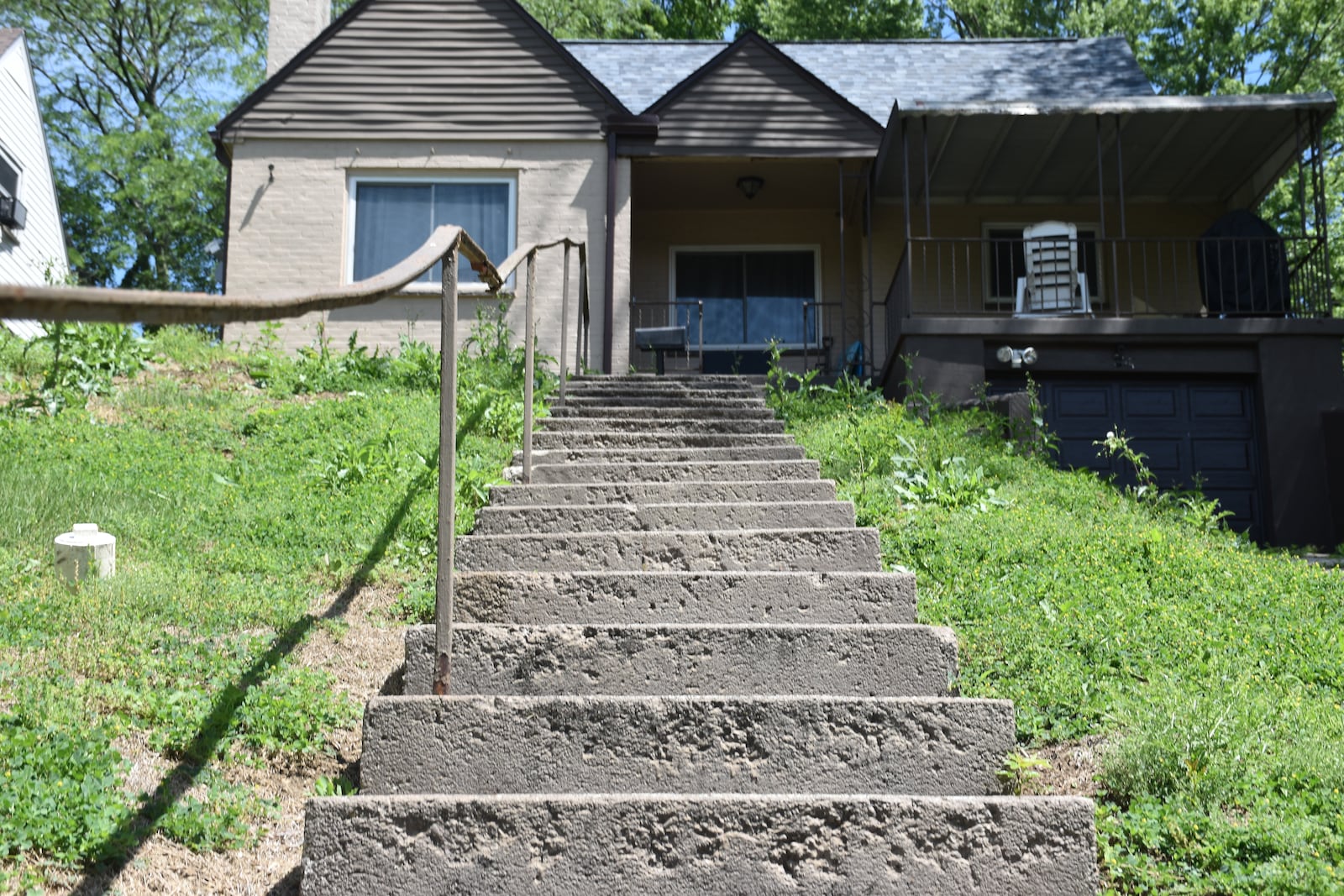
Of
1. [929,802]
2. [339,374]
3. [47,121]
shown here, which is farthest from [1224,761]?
[47,121]

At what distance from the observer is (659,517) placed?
5156mm

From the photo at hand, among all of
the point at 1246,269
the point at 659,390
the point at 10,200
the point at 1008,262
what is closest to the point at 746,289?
the point at 1008,262

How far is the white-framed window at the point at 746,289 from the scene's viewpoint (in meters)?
13.2

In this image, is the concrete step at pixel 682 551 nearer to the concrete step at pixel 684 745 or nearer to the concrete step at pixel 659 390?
the concrete step at pixel 684 745

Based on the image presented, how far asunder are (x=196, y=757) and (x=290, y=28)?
11.3m

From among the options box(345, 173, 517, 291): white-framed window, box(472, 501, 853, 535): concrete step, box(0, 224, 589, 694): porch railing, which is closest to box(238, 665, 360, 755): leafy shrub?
box(0, 224, 589, 694): porch railing

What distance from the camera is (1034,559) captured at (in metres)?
5.38

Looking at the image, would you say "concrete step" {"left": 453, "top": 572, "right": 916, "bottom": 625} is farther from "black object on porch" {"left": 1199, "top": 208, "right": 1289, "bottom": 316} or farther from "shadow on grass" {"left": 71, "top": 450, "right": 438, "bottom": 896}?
"black object on porch" {"left": 1199, "top": 208, "right": 1289, "bottom": 316}

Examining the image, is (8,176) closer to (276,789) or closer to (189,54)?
(189,54)

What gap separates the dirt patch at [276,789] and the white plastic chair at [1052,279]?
7.27 meters

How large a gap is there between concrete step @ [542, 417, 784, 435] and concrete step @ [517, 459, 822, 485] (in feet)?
3.42

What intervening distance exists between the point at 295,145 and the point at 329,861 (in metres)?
10.1

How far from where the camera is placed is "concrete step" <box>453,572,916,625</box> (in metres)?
4.14

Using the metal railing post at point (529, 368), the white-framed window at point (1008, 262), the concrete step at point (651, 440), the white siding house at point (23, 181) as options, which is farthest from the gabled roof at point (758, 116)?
the white siding house at point (23, 181)
